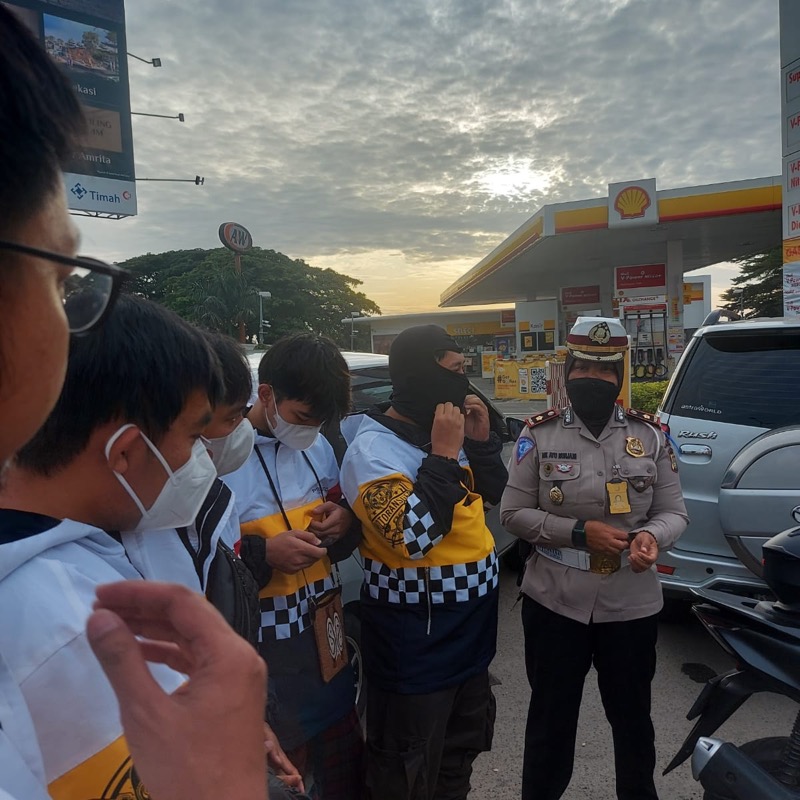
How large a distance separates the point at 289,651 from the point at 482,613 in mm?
615

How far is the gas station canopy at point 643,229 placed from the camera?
1299 centimetres

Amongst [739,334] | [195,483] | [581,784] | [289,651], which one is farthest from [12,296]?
[739,334]

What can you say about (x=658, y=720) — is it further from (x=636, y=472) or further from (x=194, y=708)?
(x=194, y=708)

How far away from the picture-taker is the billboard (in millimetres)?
8445

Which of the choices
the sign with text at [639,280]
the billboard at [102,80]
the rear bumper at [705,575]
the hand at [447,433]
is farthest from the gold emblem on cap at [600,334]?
the sign with text at [639,280]

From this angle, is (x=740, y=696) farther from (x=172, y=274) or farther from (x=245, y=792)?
(x=172, y=274)

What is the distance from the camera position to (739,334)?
352 centimetres

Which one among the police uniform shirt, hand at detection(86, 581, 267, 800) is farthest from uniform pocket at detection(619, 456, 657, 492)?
hand at detection(86, 581, 267, 800)

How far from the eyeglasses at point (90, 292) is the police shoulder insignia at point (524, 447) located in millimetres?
1891

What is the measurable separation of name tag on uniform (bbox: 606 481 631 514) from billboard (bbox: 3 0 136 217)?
857cm

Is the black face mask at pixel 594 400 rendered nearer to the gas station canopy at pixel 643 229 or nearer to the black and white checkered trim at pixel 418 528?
the black and white checkered trim at pixel 418 528

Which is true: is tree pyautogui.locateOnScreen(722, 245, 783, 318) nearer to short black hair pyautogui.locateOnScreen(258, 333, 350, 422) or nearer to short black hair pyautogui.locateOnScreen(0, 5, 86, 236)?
short black hair pyautogui.locateOnScreen(258, 333, 350, 422)

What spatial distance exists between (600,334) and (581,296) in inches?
804

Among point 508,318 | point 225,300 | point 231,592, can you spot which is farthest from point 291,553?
point 508,318
